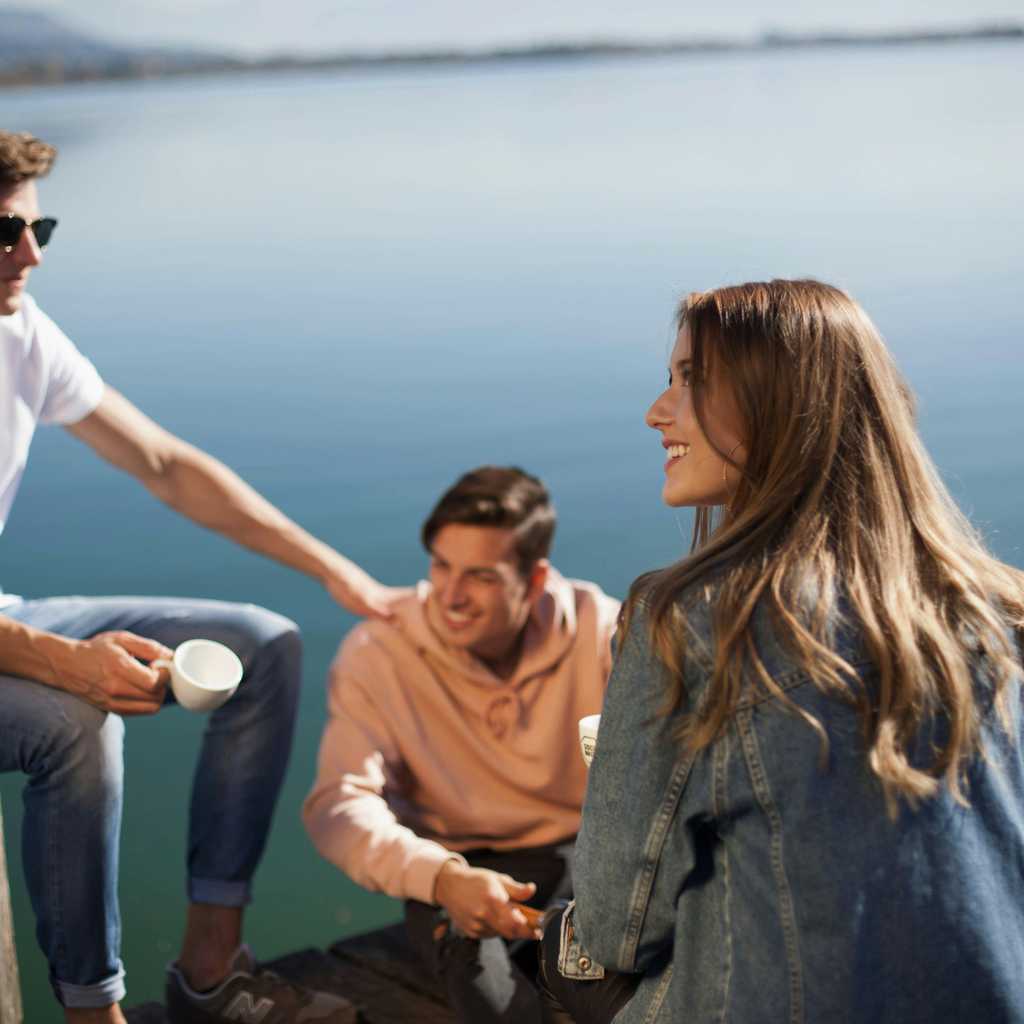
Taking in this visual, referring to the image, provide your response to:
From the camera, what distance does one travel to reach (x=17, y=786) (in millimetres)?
5383

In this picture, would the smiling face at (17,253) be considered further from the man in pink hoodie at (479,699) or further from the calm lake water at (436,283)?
the calm lake water at (436,283)

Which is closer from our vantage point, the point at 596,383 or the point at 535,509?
the point at 535,509

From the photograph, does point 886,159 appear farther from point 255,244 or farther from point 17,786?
point 17,786

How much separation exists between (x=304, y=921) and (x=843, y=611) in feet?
10.2

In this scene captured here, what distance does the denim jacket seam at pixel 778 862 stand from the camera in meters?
1.45

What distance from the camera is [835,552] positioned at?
1518 mm

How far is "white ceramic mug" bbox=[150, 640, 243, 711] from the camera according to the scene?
7.28 feet

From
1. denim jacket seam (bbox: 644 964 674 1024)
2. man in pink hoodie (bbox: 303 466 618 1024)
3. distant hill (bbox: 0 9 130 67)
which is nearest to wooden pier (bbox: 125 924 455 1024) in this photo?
man in pink hoodie (bbox: 303 466 618 1024)

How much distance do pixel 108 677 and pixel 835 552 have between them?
42.7 inches

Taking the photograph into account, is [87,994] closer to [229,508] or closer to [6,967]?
[6,967]

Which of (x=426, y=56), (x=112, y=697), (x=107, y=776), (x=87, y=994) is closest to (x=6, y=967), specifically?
(x=87, y=994)

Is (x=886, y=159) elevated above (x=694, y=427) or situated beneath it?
elevated above

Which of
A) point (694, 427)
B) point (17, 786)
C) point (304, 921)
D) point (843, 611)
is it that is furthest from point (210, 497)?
point (17, 786)

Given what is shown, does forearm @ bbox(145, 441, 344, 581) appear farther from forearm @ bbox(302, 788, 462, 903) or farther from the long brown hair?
the long brown hair
